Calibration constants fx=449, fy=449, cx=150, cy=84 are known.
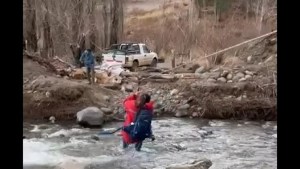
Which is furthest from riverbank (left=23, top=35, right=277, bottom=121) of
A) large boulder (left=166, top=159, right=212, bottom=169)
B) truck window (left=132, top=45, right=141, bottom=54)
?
large boulder (left=166, top=159, right=212, bottom=169)

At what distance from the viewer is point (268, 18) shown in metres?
2.34

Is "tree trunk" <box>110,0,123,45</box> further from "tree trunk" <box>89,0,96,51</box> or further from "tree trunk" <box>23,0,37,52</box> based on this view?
"tree trunk" <box>23,0,37,52</box>

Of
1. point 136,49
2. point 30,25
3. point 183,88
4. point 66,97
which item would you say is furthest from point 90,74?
point 183,88

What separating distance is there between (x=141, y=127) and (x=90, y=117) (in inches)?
10.9

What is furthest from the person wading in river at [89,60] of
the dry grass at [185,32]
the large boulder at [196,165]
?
the large boulder at [196,165]

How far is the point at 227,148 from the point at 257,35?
2.05 feet

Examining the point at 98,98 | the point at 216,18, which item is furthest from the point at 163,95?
the point at 216,18

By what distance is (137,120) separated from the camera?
234 cm

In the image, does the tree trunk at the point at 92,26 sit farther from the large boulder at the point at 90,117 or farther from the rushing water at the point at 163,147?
the rushing water at the point at 163,147

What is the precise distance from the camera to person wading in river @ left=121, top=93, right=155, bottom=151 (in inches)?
91.0

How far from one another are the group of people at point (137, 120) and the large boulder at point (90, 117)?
14cm

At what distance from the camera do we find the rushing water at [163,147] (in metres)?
2.19

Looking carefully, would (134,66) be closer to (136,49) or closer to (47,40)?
(136,49)
